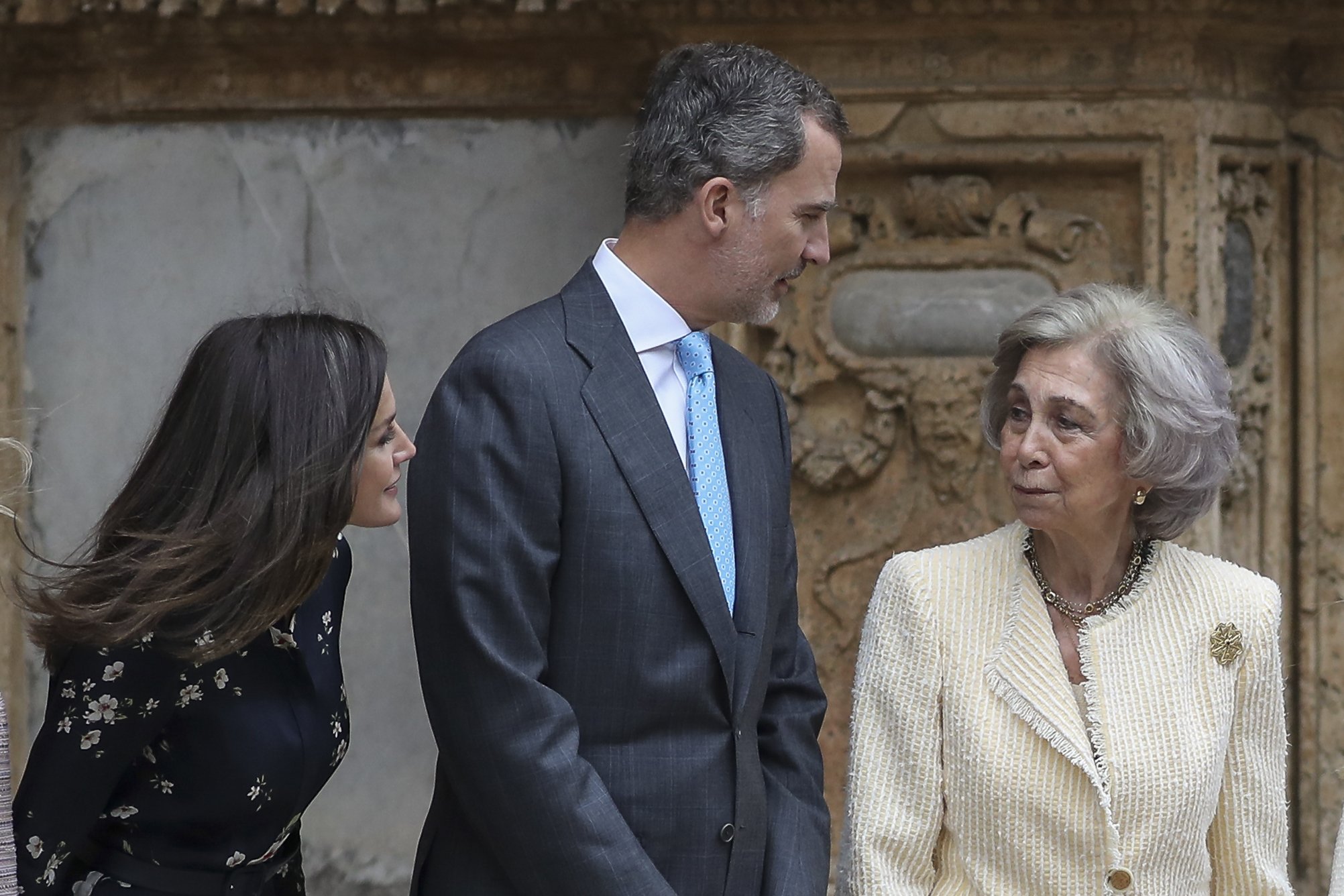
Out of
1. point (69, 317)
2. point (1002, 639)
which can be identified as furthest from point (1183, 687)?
point (69, 317)

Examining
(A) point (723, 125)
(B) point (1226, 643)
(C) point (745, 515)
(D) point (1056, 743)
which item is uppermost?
(A) point (723, 125)

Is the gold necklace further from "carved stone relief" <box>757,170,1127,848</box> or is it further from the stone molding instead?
the stone molding

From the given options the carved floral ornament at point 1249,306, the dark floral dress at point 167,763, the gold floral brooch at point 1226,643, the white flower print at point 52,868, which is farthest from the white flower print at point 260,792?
the carved floral ornament at point 1249,306

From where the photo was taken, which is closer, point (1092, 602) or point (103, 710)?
point (103, 710)

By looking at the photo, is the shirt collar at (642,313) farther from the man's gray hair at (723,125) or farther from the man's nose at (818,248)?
the man's nose at (818,248)

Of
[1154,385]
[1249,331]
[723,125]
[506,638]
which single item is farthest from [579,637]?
[1249,331]

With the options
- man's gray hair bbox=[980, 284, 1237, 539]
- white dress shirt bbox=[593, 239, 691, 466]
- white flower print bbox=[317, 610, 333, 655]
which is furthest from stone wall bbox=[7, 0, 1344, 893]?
white flower print bbox=[317, 610, 333, 655]

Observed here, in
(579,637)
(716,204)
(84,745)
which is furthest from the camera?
(716,204)

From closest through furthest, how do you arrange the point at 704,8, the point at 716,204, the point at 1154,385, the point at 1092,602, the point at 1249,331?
the point at 716,204 → the point at 1154,385 → the point at 1092,602 → the point at 704,8 → the point at 1249,331

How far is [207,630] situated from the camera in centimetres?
240

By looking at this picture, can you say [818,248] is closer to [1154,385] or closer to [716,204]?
[716,204]

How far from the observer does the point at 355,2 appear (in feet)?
12.5

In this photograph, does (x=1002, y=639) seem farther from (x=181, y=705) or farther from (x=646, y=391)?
(x=181, y=705)

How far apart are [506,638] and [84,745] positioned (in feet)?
1.88
